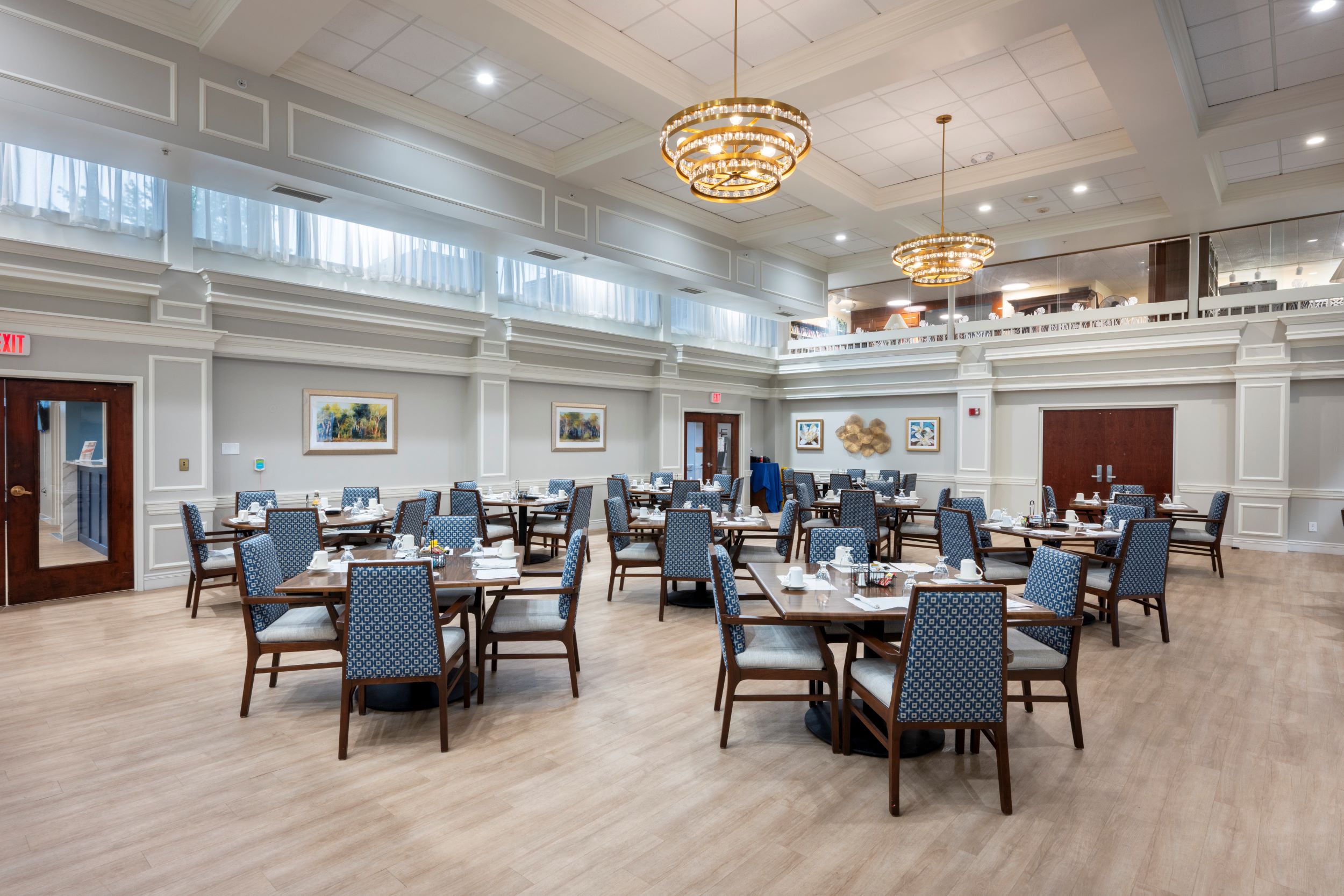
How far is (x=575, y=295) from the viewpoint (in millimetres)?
10773

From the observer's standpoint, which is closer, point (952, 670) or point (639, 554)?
point (952, 670)

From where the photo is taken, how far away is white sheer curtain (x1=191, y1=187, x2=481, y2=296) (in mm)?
7129

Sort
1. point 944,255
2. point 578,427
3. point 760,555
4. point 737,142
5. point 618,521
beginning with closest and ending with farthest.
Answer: point 737,142, point 760,555, point 618,521, point 944,255, point 578,427

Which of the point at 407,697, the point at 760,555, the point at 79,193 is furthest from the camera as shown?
the point at 760,555

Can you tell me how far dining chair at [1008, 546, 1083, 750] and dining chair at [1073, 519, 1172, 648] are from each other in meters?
1.90

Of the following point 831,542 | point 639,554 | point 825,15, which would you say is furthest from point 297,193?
point 831,542

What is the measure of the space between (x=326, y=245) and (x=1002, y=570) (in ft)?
25.9

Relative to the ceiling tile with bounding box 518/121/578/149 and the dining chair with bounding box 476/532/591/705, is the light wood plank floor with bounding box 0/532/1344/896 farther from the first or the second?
the ceiling tile with bounding box 518/121/578/149

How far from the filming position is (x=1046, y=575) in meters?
3.55

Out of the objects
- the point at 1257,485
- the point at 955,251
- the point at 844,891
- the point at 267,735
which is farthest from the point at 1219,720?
the point at 1257,485

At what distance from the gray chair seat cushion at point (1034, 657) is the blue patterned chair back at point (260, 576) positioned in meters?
3.88

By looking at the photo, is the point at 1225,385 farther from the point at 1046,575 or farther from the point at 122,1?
the point at 122,1

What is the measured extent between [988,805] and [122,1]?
726cm

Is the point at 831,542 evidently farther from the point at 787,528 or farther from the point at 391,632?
the point at 391,632
